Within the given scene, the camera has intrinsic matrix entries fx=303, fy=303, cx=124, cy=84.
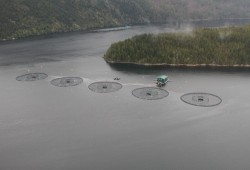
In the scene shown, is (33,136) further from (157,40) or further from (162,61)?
(157,40)

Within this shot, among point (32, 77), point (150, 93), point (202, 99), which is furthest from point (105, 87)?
point (202, 99)

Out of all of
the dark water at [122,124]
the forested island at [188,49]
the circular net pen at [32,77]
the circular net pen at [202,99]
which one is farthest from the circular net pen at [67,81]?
the circular net pen at [202,99]

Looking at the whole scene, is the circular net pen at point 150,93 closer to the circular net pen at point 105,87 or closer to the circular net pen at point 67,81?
the circular net pen at point 105,87

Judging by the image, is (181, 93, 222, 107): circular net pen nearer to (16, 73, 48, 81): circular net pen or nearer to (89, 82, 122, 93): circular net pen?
(89, 82, 122, 93): circular net pen

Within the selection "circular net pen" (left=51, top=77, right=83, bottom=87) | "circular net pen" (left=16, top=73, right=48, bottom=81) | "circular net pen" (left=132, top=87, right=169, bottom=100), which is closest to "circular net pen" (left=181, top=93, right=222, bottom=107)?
"circular net pen" (left=132, top=87, right=169, bottom=100)

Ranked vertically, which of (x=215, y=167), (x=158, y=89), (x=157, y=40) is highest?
(x=157, y=40)

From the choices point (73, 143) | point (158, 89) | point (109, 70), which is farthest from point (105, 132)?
point (109, 70)
